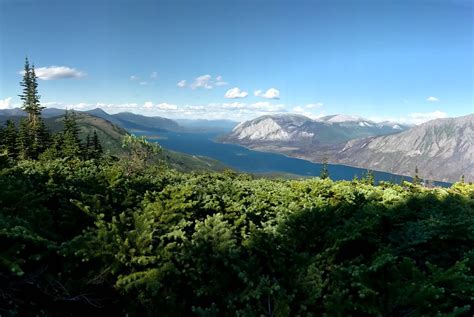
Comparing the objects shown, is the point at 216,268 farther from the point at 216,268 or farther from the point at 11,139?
the point at 11,139

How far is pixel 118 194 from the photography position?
10.4 m

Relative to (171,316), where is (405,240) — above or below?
above

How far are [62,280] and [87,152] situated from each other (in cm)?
8600

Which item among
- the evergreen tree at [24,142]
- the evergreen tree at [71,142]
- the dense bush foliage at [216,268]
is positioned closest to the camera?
the dense bush foliage at [216,268]

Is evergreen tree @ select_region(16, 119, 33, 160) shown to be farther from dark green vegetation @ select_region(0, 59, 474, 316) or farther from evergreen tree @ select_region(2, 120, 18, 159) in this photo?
dark green vegetation @ select_region(0, 59, 474, 316)

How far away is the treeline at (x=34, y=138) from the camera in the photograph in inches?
2938

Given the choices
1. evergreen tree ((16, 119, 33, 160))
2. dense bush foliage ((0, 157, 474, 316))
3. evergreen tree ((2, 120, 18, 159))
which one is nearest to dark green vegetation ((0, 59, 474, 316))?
dense bush foliage ((0, 157, 474, 316))

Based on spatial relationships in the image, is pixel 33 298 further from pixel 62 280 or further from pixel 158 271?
pixel 158 271

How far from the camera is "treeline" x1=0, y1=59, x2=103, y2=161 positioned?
74.6 metres

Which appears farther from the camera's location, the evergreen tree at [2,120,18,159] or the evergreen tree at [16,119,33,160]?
the evergreen tree at [16,119,33,160]

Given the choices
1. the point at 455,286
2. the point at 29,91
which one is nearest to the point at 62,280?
the point at 455,286

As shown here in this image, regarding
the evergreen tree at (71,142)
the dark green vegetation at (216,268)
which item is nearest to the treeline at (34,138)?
the evergreen tree at (71,142)

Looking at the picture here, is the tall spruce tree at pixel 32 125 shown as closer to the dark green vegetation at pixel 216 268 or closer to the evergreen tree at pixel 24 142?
the evergreen tree at pixel 24 142

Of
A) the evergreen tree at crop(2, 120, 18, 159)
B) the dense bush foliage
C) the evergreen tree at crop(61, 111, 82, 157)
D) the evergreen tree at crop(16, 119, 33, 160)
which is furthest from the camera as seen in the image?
the evergreen tree at crop(61, 111, 82, 157)
